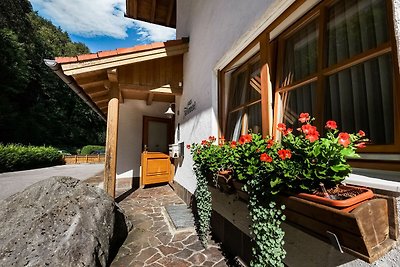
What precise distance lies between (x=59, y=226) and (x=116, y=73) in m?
3.50

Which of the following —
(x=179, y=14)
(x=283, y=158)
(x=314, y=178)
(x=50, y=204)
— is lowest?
(x=50, y=204)

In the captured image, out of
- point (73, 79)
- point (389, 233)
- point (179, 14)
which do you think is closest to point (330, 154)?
point (389, 233)

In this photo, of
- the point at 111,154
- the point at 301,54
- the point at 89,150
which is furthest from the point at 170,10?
the point at 89,150

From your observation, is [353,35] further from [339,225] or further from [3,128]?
[3,128]

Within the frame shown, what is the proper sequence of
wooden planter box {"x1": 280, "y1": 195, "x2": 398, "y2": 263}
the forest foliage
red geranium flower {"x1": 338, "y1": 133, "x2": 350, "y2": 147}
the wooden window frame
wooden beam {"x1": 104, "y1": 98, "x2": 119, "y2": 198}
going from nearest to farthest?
1. wooden planter box {"x1": 280, "y1": 195, "x2": 398, "y2": 263}
2. red geranium flower {"x1": 338, "y1": 133, "x2": 350, "y2": 147}
3. the wooden window frame
4. wooden beam {"x1": 104, "y1": 98, "x2": 119, "y2": 198}
5. the forest foliage

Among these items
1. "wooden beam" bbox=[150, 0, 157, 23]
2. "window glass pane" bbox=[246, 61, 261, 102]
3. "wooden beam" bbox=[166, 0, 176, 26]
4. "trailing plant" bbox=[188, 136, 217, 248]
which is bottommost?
"trailing plant" bbox=[188, 136, 217, 248]

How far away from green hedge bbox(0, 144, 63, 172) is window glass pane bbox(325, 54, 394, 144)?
18.8 meters

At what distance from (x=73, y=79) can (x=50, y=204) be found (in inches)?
117

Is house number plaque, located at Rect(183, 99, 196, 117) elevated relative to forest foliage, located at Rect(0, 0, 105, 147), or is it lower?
lower

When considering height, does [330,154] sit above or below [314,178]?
above

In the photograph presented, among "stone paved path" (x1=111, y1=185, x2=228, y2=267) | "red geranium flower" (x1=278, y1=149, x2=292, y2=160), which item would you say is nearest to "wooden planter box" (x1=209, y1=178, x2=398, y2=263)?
"red geranium flower" (x1=278, y1=149, x2=292, y2=160)

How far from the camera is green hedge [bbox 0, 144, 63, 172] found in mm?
14180

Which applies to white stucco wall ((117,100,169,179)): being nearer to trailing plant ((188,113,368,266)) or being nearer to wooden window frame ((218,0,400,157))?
wooden window frame ((218,0,400,157))

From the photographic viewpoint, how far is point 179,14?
725cm
